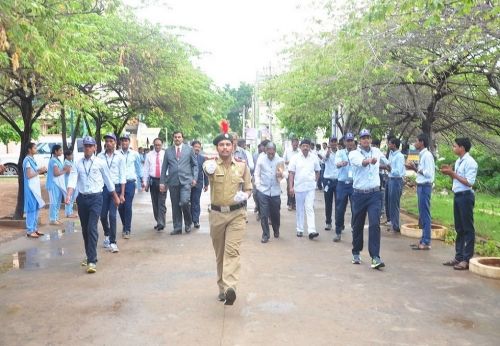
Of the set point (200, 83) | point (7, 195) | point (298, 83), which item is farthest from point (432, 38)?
point (7, 195)

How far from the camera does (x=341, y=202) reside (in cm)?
1044

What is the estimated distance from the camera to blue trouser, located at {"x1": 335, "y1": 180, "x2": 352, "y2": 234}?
404 inches

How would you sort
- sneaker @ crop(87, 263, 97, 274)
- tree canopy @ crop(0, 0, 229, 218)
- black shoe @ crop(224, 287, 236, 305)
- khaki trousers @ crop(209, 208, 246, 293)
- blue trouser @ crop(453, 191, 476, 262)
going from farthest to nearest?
blue trouser @ crop(453, 191, 476, 262) → sneaker @ crop(87, 263, 97, 274) → tree canopy @ crop(0, 0, 229, 218) → khaki trousers @ crop(209, 208, 246, 293) → black shoe @ crop(224, 287, 236, 305)

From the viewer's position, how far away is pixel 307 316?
5.52 metres

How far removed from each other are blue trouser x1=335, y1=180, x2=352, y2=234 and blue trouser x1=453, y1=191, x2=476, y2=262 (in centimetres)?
264

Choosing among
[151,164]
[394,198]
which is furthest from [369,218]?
[151,164]

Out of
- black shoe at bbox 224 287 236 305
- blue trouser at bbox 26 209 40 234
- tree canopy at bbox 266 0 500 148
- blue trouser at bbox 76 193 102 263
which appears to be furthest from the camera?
blue trouser at bbox 26 209 40 234

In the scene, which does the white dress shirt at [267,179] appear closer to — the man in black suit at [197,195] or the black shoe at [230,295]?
the man in black suit at [197,195]

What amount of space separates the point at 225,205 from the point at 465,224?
3715mm

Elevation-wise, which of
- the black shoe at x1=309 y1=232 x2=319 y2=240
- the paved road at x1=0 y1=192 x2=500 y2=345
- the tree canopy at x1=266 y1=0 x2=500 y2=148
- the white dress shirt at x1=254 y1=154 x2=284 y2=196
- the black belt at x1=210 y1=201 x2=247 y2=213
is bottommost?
the paved road at x1=0 y1=192 x2=500 y2=345

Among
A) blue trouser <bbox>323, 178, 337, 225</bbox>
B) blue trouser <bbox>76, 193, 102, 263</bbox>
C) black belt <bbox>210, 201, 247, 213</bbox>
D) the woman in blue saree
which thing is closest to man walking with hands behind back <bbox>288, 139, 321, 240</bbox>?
blue trouser <bbox>323, 178, 337, 225</bbox>

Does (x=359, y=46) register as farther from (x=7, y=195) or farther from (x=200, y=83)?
(x=7, y=195)

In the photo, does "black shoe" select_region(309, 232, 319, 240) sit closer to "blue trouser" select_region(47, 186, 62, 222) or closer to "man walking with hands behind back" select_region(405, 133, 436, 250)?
"man walking with hands behind back" select_region(405, 133, 436, 250)

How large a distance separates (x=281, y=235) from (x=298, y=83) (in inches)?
292
